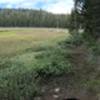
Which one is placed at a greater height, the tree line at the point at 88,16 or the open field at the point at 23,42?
the tree line at the point at 88,16

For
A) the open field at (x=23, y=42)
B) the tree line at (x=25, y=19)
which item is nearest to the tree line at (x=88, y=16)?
the open field at (x=23, y=42)

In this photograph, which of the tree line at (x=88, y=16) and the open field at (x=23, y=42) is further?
the open field at (x=23, y=42)

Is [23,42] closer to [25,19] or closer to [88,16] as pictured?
[88,16]

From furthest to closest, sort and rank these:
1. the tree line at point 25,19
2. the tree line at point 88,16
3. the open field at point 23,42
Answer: the tree line at point 25,19
the open field at point 23,42
the tree line at point 88,16

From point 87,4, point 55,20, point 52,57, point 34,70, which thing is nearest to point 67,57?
point 52,57

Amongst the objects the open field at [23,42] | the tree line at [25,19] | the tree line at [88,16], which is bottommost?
the tree line at [25,19]

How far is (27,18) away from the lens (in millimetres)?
69125

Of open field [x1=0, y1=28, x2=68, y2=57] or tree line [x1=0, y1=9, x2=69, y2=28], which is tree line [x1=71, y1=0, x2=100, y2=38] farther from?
tree line [x1=0, y1=9, x2=69, y2=28]

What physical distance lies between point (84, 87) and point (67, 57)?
3302 mm

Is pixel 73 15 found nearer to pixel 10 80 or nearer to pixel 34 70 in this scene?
pixel 34 70

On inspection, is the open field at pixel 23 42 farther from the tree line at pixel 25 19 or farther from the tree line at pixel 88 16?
the tree line at pixel 25 19

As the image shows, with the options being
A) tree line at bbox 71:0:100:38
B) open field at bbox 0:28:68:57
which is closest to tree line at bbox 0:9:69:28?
open field at bbox 0:28:68:57

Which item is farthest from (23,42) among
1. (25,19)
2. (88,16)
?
(25,19)

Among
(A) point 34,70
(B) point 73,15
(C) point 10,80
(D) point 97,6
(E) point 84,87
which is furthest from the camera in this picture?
(B) point 73,15
